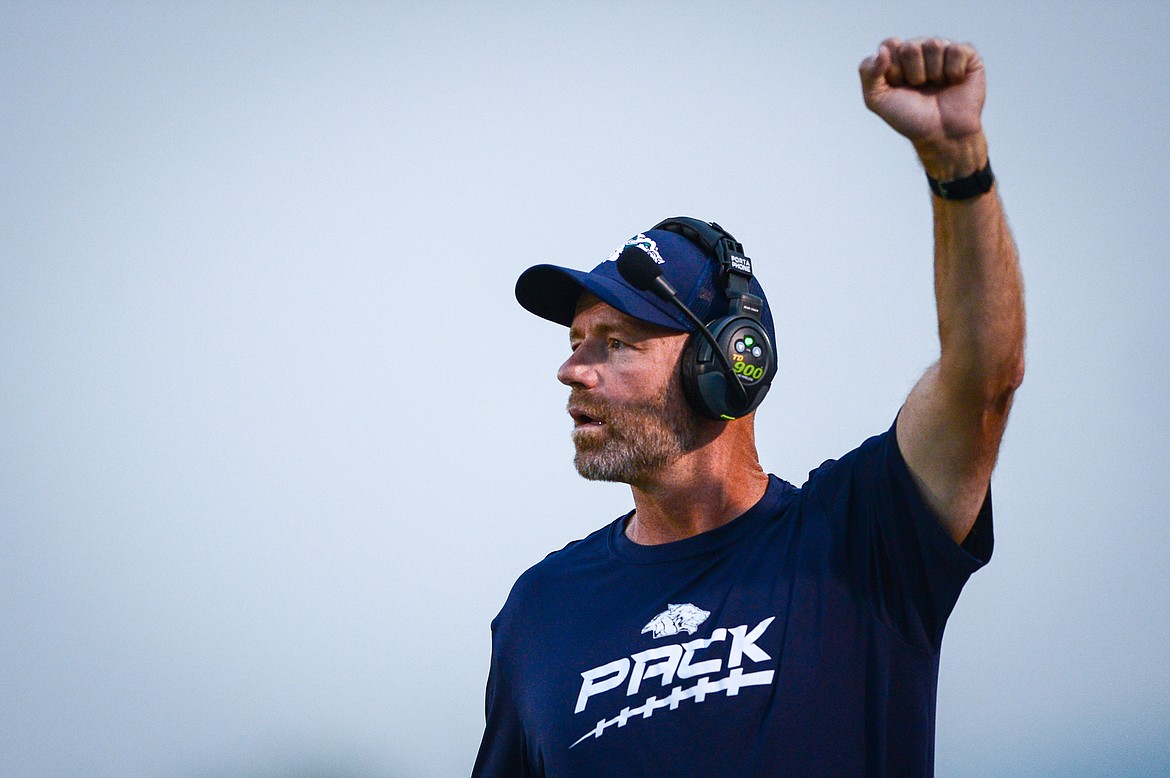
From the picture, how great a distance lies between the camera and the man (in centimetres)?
114

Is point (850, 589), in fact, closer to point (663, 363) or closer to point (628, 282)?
point (663, 363)

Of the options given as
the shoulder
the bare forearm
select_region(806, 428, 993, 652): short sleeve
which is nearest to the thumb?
the bare forearm

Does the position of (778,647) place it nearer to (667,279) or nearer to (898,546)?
(898,546)

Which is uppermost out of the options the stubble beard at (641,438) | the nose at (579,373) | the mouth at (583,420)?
the nose at (579,373)

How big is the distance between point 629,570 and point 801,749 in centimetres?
37

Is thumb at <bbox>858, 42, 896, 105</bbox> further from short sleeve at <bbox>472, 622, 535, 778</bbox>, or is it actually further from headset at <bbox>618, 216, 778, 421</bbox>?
short sleeve at <bbox>472, 622, 535, 778</bbox>

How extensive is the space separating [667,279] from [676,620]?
1.57 ft

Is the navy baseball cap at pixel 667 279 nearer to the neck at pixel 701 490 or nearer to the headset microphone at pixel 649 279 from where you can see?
the headset microphone at pixel 649 279

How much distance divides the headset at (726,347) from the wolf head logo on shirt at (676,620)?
0.87 feet

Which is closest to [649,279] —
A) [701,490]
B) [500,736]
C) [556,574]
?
[701,490]

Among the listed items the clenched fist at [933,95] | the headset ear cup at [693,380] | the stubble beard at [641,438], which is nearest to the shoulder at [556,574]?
the stubble beard at [641,438]

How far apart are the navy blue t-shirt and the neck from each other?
0.04m

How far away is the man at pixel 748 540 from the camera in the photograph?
3.73 ft

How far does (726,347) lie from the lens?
1.50 m
